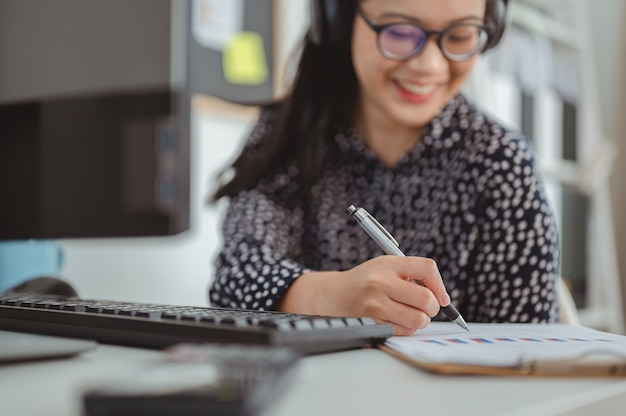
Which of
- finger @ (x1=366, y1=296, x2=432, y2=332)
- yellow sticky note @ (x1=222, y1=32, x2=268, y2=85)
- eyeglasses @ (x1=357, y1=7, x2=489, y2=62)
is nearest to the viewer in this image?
finger @ (x1=366, y1=296, x2=432, y2=332)

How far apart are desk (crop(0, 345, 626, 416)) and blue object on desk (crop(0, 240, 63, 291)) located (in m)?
0.59

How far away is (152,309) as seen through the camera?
0.53m

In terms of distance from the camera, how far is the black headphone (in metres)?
0.92

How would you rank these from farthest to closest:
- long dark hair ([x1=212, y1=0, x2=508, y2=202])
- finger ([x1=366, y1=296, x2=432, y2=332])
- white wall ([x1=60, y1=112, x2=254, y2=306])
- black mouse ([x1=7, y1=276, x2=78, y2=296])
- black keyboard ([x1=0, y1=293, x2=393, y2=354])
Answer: white wall ([x1=60, y1=112, x2=254, y2=306])
long dark hair ([x1=212, y1=0, x2=508, y2=202])
black mouse ([x1=7, y1=276, x2=78, y2=296])
finger ([x1=366, y1=296, x2=432, y2=332])
black keyboard ([x1=0, y1=293, x2=393, y2=354])

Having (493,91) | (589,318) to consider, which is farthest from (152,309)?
(589,318)

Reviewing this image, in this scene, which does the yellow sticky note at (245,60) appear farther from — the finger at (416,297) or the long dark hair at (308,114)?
the finger at (416,297)

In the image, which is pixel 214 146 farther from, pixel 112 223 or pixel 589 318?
pixel 589 318

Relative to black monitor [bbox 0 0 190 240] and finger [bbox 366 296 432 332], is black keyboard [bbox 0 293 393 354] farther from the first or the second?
black monitor [bbox 0 0 190 240]

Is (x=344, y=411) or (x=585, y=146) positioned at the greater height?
(x=585, y=146)

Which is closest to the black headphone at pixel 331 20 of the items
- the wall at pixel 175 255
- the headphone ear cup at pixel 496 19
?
the headphone ear cup at pixel 496 19

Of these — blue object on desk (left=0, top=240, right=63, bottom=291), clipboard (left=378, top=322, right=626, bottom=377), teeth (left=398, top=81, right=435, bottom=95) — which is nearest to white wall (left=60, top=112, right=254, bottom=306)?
blue object on desk (left=0, top=240, right=63, bottom=291)

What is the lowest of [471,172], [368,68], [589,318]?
[589,318]

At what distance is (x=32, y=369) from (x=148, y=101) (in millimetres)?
452

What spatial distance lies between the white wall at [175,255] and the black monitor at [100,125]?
49cm
